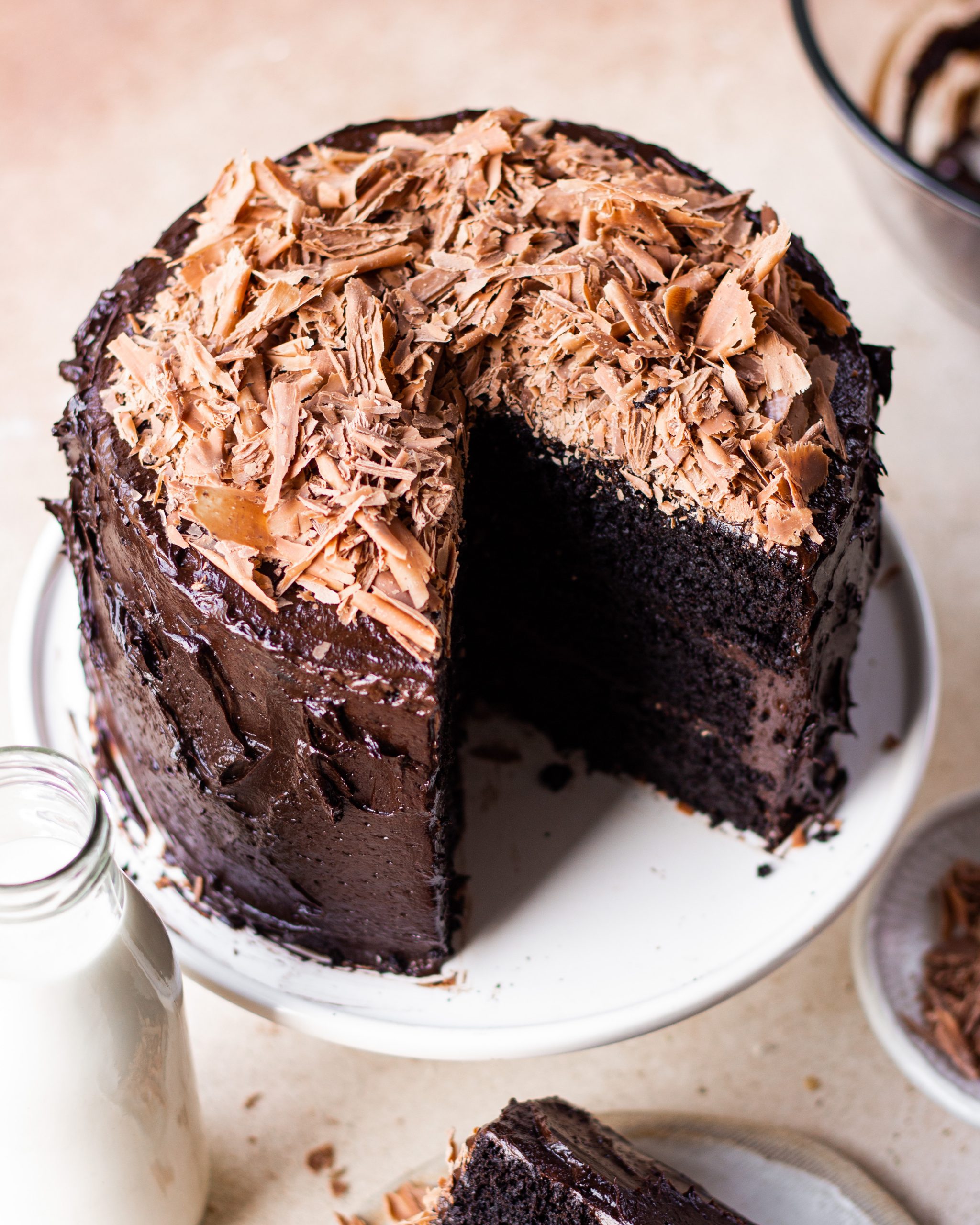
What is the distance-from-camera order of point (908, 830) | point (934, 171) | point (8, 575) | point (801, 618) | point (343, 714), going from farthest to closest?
point (934, 171), point (8, 575), point (908, 830), point (801, 618), point (343, 714)

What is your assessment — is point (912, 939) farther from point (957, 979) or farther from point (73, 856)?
point (73, 856)

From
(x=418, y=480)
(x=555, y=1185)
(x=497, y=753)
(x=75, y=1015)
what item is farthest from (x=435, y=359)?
(x=555, y=1185)

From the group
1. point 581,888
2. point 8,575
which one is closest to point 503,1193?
point 581,888

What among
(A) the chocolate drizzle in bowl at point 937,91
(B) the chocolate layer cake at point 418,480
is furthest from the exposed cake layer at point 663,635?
(A) the chocolate drizzle in bowl at point 937,91

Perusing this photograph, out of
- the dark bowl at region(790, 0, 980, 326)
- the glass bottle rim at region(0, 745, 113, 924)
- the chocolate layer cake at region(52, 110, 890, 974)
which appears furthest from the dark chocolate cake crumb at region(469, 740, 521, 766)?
the dark bowl at region(790, 0, 980, 326)

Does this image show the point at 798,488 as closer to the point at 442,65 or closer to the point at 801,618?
the point at 801,618

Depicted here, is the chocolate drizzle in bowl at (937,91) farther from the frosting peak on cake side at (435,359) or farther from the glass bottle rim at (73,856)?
the glass bottle rim at (73,856)

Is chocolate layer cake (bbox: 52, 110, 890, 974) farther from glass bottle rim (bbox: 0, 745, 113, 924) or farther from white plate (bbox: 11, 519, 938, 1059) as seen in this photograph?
glass bottle rim (bbox: 0, 745, 113, 924)
